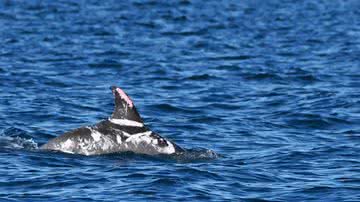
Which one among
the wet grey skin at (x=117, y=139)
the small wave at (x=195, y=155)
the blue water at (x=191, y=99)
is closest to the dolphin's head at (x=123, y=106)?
the wet grey skin at (x=117, y=139)

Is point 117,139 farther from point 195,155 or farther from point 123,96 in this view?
point 195,155

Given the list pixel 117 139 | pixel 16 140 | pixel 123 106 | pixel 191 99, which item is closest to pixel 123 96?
pixel 123 106

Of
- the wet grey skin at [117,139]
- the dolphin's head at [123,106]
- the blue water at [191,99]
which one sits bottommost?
the blue water at [191,99]

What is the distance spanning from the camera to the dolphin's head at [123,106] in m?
18.7

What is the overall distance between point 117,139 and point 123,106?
0.65 meters

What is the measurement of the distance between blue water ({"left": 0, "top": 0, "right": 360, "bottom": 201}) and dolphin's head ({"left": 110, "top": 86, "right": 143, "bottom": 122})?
72cm

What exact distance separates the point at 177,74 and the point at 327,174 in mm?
14229

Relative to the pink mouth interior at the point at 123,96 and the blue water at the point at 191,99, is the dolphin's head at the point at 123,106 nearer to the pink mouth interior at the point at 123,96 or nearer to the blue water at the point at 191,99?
the pink mouth interior at the point at 123,96

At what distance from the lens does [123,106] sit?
18.8 metres

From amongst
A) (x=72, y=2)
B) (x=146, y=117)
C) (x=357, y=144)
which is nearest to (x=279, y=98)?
(x=146, y=117)

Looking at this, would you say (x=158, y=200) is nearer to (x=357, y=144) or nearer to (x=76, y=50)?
(x=357, y=144)

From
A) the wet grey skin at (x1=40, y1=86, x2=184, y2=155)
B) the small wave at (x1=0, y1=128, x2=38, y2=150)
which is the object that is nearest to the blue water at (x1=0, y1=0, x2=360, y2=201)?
the small wave at (x1=0, y1=128, x2=38, y2=150)

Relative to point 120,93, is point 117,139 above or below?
below

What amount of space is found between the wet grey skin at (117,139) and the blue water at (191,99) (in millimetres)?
198
